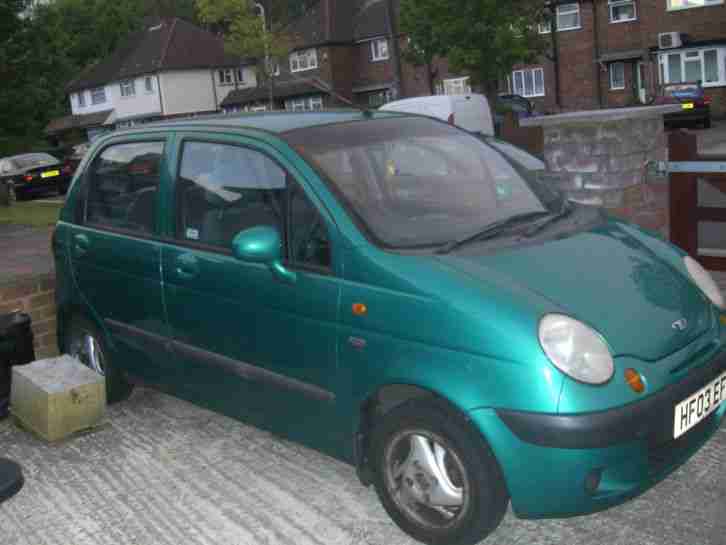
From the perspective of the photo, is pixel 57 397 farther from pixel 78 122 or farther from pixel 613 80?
pixel 78 122

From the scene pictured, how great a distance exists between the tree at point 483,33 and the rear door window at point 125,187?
91.8 feet

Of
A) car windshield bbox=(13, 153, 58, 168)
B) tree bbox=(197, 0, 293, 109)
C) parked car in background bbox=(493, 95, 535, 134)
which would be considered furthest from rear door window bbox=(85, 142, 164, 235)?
tree bbox=(197, 0, 293, 109)

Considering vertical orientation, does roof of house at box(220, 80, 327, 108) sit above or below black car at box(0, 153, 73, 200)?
above

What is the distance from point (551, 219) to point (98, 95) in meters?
72.1

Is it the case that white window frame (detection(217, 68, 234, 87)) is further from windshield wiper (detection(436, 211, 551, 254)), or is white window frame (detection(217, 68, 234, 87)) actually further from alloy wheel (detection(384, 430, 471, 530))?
alloy wheel (detection(384, 430, 471, 530))

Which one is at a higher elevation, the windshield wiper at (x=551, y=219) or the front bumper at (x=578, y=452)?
the windshield wiper at (x=551, y=219)

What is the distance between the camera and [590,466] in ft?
10.9

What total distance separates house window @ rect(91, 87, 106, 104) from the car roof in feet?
229

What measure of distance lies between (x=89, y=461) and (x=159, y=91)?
6357 centimetres

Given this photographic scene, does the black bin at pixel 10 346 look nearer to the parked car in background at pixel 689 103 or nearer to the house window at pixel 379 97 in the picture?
the parked car in background at pixel 689 103

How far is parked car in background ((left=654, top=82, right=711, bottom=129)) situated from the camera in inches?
1213

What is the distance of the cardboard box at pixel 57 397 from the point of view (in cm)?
519

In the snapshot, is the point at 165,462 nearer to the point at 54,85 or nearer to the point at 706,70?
the point at 54,85

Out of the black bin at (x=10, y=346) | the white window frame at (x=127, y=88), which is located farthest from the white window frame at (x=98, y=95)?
the black bin at (x=10, y=346)
